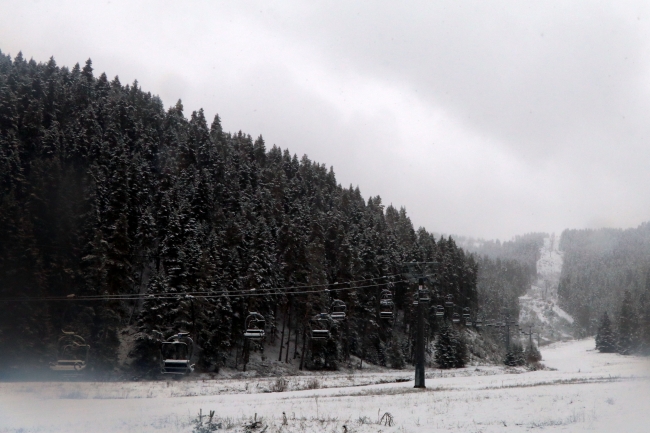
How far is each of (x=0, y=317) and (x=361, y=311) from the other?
46403 mm

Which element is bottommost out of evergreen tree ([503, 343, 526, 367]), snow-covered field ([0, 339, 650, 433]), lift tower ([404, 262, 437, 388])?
evergreen tree ([503, 343, 526, 367])

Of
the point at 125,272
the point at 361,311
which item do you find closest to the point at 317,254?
the point at 361,311

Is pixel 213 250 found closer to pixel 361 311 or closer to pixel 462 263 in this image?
pixel 361 311

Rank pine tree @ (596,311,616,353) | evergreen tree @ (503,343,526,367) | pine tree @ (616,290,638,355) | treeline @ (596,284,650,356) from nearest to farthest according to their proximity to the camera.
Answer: evergreen tree @ (503,343,526,367)
treeline @ (596,284,650,356)
pine tree @ (616,290,638,355)
pine tree @ (596,311,616,353)

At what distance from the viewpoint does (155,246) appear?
7469 centimetres

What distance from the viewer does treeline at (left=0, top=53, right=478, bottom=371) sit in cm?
5197

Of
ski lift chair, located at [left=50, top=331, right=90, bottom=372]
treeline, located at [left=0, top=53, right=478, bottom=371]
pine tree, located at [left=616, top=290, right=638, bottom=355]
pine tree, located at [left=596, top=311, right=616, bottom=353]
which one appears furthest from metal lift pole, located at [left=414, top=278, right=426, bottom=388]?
pine tree, located at [left=596, top=311, right=616, bottom=353]

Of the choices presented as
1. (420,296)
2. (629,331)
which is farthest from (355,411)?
(629,331)

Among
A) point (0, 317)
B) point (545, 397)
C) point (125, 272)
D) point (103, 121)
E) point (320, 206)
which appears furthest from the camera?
point (320, 206)

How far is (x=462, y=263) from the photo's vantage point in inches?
4345

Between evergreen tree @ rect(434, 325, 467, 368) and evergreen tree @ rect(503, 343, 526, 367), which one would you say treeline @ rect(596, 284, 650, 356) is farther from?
evergreen tree @ rect(434, 325, 467, 368)

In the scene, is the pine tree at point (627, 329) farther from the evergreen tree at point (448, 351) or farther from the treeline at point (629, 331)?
the evergreen tree at point (448, 351)

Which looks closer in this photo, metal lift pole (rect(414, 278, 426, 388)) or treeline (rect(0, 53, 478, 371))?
metal lift pole (rect(414, 278, 426, 388))

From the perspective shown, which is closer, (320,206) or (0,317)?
(0,317)
